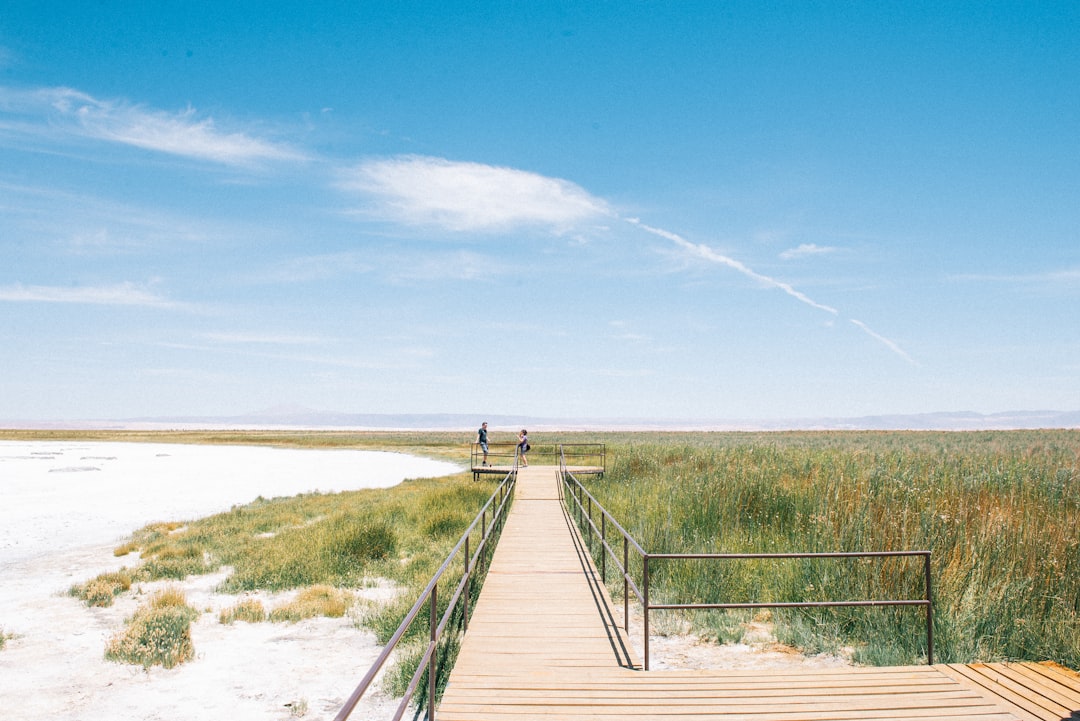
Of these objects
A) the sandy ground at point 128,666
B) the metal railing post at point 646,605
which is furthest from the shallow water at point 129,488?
the metal railing post at point 646,605

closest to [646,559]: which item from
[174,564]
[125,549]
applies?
[174,564]

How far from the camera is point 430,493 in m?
23.3

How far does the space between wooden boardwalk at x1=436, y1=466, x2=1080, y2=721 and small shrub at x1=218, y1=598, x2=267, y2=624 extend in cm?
520

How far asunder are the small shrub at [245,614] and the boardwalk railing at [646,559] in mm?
5735

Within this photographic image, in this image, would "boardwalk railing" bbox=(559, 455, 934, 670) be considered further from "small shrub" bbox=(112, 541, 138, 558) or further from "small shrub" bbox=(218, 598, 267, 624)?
"small shrub" bbox=(112, 541, 138, 558)

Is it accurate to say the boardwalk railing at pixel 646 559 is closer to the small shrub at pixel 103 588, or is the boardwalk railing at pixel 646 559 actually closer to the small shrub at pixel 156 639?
the small shrub at pixel 156 639

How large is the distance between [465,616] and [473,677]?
1.79m

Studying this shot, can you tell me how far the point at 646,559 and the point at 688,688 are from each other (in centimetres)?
120

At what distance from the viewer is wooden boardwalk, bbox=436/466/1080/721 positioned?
18.5ft

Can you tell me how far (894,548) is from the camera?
10125 mm

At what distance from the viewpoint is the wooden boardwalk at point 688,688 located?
562cm

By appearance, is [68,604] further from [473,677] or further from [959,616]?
[959,616]

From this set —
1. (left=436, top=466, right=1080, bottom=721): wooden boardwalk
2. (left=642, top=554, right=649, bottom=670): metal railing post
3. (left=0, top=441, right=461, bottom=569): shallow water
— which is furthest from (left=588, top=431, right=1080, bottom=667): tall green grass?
(left=0, top=441, right=461, bottom=569): shallow water

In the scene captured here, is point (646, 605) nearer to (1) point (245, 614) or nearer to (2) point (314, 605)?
(2) point (314, 605)
